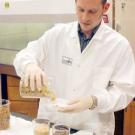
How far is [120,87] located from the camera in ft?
4.99

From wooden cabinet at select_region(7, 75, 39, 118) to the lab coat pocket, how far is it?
1.52m

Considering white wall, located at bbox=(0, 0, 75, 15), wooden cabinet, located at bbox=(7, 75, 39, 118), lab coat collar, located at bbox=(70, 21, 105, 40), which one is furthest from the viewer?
wooden cabinet, located at bbox=(7, 75, 39, 118)

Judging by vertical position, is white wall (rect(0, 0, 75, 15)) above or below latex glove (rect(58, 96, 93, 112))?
above

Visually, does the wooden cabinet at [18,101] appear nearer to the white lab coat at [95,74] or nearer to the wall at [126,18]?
the wall at [126,18]

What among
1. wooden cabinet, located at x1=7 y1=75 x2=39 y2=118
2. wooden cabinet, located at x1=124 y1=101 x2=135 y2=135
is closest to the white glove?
wooden cabinet, located at x1=124 y1=101 x2=135 y2=135

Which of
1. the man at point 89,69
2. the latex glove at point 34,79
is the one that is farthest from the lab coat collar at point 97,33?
the latex glove at point 34,79

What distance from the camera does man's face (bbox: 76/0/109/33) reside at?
1489 millimetres

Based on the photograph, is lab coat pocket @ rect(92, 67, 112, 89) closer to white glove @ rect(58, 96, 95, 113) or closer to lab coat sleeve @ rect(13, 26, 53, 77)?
white glove @ rect(58, 96, 95, 113)

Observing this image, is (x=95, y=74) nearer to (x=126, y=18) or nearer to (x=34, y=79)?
(x=34, y=79)

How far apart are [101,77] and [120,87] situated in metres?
0.11

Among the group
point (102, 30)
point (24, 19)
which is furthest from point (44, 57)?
point (24, 19)

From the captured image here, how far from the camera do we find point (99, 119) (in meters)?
1.56

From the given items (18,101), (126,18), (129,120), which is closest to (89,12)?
(126,18)

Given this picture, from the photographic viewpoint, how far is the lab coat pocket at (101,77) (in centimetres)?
155
